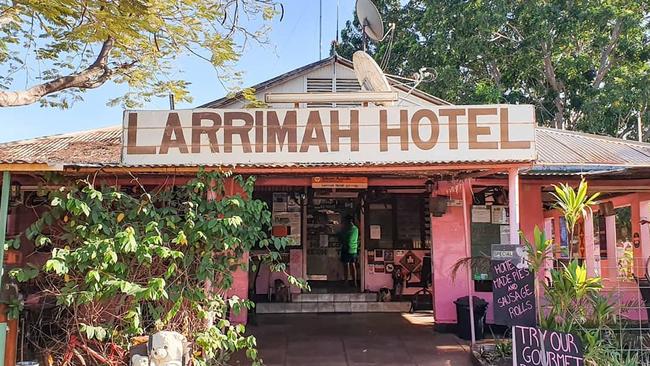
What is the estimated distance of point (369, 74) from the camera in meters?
8.18

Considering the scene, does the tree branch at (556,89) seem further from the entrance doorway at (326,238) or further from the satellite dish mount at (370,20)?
the satellite dish mount at (370,20)

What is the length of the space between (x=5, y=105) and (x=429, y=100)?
7589 millimetres

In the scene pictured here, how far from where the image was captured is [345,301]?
9.91 meters

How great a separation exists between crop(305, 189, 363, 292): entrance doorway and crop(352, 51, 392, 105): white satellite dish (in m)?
3.43

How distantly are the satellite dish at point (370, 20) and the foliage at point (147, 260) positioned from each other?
421 cm

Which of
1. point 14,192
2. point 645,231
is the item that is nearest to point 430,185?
point 645,231

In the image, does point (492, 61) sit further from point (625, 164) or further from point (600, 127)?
point (625, 164)

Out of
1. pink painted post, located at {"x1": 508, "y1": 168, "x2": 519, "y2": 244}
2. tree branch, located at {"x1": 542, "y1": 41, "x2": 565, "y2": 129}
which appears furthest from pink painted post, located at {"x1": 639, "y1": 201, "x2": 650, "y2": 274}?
tree branch, located at {"x1": 542, "y1": 41, "x2": 565, "y2": 129}

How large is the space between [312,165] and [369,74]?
10.00ft

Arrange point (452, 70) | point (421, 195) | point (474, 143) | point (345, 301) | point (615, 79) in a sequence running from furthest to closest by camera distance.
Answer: point (452, 70) < point (615, 79) < point (421, 195) < point (345, 301) < point (474, 143)

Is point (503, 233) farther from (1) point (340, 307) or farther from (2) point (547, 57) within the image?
(2) point (547, 57)

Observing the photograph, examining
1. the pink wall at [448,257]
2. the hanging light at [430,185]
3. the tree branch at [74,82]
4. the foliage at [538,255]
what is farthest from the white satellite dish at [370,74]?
the tree branch at [74,82]

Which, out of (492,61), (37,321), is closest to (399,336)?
(37,321)

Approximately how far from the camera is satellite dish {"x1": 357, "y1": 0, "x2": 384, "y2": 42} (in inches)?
333
